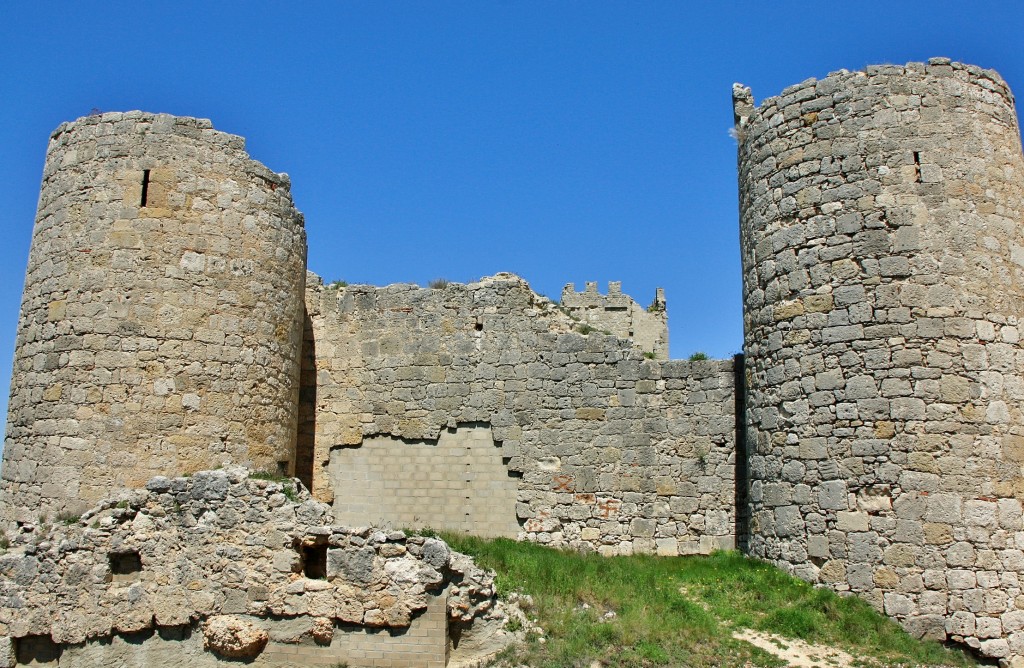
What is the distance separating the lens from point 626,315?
25.2 meters

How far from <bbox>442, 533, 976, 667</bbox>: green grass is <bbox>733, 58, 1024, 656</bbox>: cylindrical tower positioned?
35 cm

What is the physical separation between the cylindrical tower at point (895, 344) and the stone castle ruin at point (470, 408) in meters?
0.03

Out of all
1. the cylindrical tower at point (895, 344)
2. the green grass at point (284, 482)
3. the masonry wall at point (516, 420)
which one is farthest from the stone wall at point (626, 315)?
the green grass at point (284, 482)

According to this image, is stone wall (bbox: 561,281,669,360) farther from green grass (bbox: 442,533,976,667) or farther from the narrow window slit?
the narrow window slit

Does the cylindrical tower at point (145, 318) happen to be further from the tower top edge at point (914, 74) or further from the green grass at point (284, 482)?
the tower top edge at point (914, 74)

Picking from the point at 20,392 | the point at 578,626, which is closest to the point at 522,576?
the point at 578,626

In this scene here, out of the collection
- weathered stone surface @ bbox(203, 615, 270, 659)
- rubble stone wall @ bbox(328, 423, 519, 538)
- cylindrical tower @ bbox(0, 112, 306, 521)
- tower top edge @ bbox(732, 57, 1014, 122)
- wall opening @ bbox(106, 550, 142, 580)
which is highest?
tower top edge @ bbox(732, 57, 1014, 122)

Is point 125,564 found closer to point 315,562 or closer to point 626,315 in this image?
point 315,562

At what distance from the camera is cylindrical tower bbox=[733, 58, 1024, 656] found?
384 inches

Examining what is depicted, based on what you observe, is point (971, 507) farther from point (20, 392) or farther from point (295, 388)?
point (20, 392)

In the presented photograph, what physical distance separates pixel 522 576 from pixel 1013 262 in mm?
6967

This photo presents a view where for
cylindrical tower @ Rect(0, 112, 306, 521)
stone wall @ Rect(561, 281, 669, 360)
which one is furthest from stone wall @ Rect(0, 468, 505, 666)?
stone wall @ Rect(561, 281, 669, 360)

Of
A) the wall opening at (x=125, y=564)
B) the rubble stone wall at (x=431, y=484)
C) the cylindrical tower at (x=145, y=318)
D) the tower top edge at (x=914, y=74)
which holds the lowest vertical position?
the wall opening at (x=125, y=564)

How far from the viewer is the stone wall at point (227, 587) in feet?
30.4
